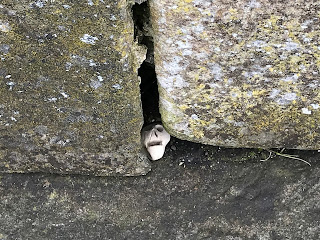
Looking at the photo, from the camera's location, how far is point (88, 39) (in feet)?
3.69

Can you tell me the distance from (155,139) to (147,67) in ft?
0.75

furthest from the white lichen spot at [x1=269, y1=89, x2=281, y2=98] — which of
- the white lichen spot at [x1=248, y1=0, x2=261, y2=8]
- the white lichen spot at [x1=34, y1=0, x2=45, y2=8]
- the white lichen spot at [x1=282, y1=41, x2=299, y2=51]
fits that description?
the white lichen spot at [x1=34, y1=0, x2=45, y2=8]

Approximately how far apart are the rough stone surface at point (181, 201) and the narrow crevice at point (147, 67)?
13cm

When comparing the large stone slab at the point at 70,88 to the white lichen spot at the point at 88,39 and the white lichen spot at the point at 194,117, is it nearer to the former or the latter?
the white lichen spot at the point at 88,39

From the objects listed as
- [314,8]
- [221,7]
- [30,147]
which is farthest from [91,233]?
[314,8]

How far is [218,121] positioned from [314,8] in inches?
16.5

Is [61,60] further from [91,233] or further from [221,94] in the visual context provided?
[91,233]

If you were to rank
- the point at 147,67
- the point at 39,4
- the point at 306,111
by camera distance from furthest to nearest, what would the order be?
the point at 147,67 < the point at 306,111 < the point at 39,4

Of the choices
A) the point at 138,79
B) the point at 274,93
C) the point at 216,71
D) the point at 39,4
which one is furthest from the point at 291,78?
the point at 39,4

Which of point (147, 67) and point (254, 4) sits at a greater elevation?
point (254, 4)

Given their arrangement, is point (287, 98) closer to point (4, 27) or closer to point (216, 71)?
point (216, 71)

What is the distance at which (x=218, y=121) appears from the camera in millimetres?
1335

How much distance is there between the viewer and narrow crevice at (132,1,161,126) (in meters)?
1.20

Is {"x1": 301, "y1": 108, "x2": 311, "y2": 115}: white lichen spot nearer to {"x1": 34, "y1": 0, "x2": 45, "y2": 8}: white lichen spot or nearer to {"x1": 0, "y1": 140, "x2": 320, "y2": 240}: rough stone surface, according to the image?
{"x1": 0, "y1": 140, "x2": 320, "y2": 240}: rough stone surface
